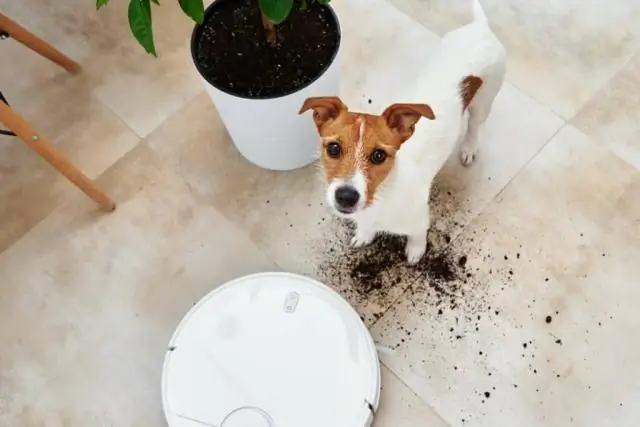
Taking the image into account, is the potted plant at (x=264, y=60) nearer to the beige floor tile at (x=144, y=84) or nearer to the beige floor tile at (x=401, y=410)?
the beige floor tile at (x=144, y=84)

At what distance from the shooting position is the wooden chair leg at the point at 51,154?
1.63 m

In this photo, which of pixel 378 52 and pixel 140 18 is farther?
pixel 378 52

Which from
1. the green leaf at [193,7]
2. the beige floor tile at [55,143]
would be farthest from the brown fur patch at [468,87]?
the beige floor tile at [55,143]

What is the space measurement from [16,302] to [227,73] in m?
0.82

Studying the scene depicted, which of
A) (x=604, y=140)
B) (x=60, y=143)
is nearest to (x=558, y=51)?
(x=604, y=140)

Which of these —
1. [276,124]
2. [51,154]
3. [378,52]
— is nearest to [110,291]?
[51,154]

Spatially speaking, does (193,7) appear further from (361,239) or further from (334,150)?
(361,239)

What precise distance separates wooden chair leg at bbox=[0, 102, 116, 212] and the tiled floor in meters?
0.08

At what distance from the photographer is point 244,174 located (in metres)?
1.96

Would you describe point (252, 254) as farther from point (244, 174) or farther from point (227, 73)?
point (227, 73)

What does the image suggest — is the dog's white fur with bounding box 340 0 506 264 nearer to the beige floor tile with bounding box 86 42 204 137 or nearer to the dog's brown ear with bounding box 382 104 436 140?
the dog's brown ear with bounding box 382 104 436 140

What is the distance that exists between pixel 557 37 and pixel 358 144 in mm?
1004

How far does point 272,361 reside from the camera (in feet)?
→ 5.34

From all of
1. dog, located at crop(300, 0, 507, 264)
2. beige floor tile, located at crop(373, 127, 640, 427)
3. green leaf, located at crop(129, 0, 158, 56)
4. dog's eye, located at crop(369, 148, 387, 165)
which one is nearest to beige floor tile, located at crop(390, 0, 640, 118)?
beige floor tile, located at crop(373, 127, 640, 427)
